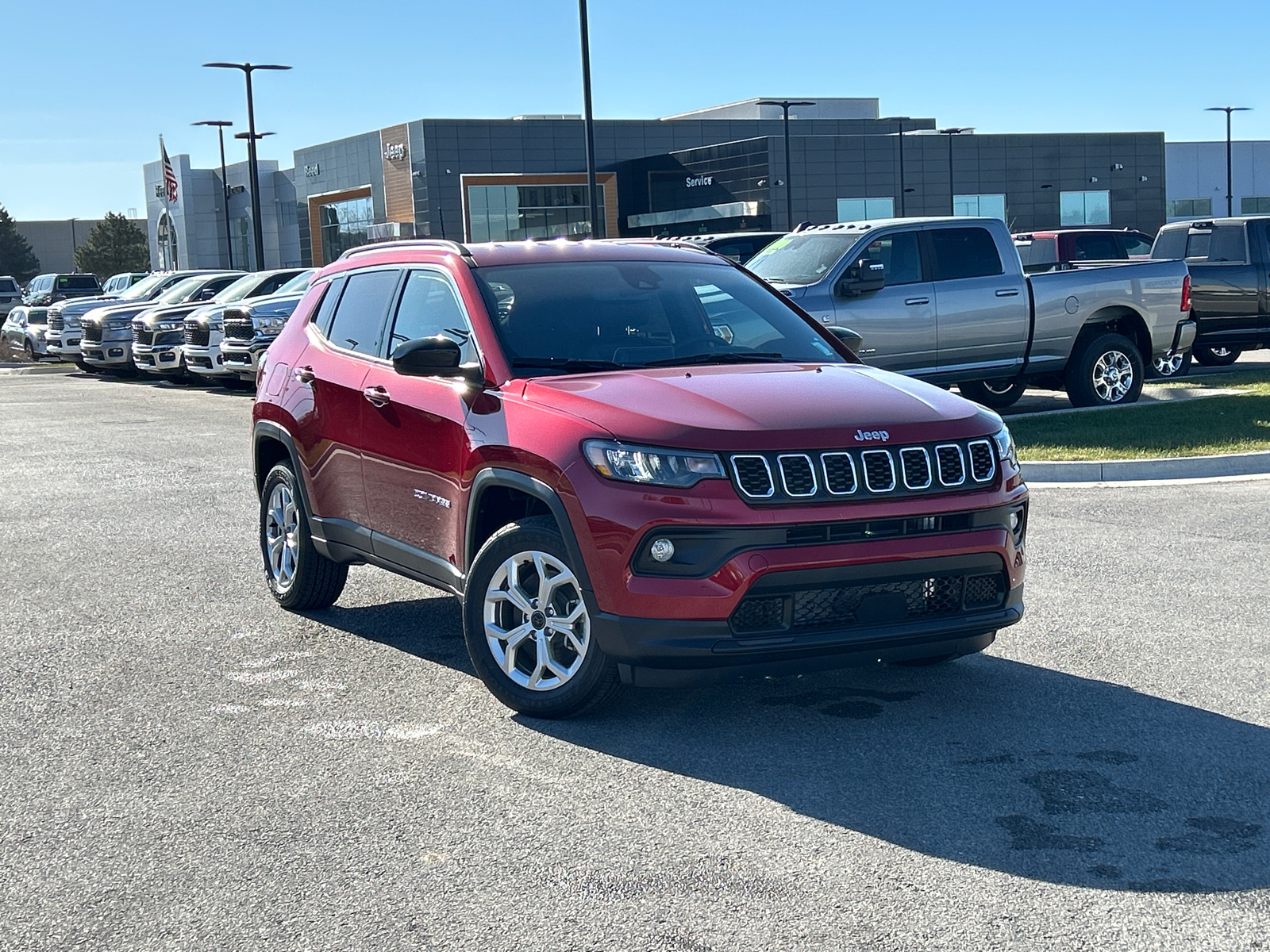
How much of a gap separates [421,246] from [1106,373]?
1109 centimetres

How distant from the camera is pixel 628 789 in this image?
4883 mm


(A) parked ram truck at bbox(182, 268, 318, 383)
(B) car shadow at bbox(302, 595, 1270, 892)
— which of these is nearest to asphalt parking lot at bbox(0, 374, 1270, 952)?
(B) car shadow at bbox(302, 595, 1270, 892)

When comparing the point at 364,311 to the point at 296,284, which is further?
the point at 296,284

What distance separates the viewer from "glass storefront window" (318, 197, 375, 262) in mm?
81188

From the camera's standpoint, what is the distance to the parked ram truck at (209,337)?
24.3 meters

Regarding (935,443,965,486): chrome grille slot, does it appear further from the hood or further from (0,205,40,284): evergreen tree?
(0,205,40,284): evergreen tree

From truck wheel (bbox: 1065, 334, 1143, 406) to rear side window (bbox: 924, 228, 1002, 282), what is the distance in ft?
4.80

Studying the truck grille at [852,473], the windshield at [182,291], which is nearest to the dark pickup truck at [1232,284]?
the truck grille at [852,473]

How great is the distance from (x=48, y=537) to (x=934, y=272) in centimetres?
891

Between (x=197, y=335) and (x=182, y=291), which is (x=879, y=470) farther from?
(x=182, y=291)

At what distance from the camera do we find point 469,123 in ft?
246

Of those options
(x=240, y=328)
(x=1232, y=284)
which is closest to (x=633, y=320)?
(x=1232, y=284)

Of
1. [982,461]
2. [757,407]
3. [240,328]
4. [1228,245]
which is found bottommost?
[982,461]

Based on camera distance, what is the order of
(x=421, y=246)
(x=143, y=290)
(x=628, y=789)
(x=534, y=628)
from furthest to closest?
(x=143, y=290) < (x=421, y=246) < (x=534, y=628) < (x=628, y=789)
